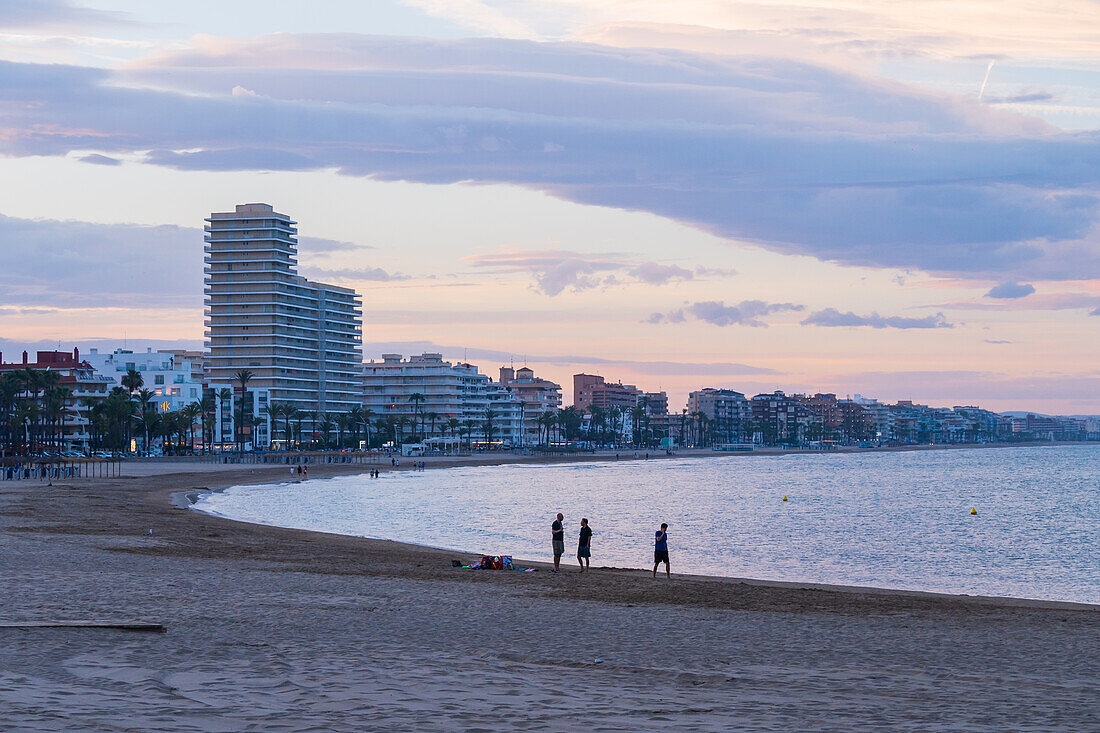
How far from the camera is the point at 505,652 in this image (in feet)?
53.1

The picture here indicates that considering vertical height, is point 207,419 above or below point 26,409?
below

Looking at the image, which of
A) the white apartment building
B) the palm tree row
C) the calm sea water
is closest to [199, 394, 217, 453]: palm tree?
the white apartment building

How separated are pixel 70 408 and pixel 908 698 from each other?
6956 inches

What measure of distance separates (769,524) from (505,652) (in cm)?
4737

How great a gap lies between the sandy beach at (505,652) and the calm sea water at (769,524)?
10.2 m

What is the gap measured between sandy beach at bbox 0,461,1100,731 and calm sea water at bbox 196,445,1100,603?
33.3 ft

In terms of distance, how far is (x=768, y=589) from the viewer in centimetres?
→ 2853

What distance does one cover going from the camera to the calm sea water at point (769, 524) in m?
39.0

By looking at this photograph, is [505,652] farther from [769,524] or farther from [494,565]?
[769,524]

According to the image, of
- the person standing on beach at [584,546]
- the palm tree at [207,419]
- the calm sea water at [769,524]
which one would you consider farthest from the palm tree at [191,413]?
the person standing on beach at [584,546]

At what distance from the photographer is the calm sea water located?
128ft

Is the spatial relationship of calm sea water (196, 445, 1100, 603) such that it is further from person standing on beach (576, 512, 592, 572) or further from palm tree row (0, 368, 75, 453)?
palm tree row (0, 368, 75, 453)

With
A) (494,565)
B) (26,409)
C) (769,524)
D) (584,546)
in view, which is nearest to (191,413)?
(26,409)

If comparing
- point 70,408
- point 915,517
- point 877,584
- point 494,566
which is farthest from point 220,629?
point 70,408
